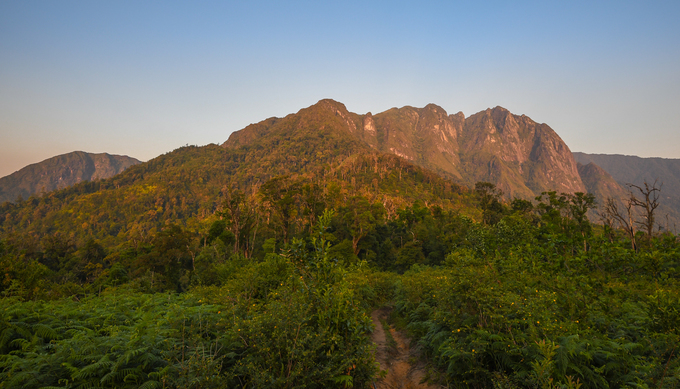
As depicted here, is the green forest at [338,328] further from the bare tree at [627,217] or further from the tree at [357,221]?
the tree at [357,221]

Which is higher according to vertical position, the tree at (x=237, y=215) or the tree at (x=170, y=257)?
the tree at (x=237, y=215)

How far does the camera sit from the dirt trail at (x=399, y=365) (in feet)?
24.2

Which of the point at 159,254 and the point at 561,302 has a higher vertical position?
the point at 561,302

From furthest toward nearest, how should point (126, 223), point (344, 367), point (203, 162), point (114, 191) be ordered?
point (203, 162) < point (114, 191) < point (126, 223) < point (344, 367)

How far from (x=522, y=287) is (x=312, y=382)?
603 centimetres

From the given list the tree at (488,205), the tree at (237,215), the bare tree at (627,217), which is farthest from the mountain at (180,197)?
the bare tree at (627,217)

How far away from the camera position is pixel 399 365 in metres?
8.88

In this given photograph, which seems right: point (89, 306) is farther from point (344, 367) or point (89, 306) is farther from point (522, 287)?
point (522, 287)

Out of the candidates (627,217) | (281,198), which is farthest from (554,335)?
(281,198)

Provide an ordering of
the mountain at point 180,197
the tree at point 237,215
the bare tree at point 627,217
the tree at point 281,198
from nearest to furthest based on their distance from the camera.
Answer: the bare tree at point 627,217 < the tree at point 237,215 < the tree at point 281,198 < the mountain at point 180,197

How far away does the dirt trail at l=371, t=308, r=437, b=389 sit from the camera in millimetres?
7367

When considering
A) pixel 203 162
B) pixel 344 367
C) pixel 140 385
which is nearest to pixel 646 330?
Answer: pixel 344 367

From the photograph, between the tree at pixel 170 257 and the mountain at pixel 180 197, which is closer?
the tree at pixel 170 257

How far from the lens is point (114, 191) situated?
13512cm
